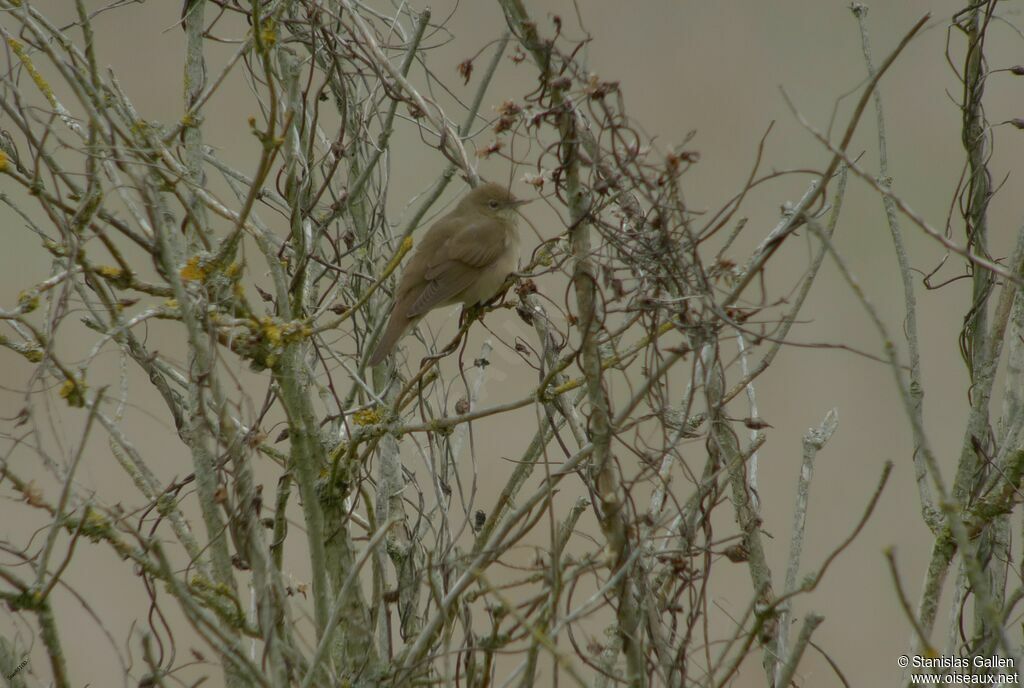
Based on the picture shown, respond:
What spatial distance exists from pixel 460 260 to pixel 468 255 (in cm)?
5

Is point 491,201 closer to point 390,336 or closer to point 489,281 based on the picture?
point 489,281

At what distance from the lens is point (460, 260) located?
4914mm

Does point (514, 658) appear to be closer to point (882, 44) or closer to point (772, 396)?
point (772, 396)

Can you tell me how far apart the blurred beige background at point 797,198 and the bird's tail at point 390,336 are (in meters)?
1.98

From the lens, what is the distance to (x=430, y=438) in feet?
9.51

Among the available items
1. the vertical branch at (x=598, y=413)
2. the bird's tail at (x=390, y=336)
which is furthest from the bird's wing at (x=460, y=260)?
the vertical branch at (x=598, y=413)

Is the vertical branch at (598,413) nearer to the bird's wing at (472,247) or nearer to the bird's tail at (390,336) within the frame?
the bird's tail at (390,336)

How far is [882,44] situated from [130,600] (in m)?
5.56

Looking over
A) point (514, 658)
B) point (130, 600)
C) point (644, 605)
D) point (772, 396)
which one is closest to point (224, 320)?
point (644, 605)

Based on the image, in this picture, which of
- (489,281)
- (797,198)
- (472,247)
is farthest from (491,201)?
(797,198)

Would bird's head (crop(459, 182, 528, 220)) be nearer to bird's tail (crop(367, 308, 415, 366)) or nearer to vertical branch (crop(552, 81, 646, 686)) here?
bird's tail (crop(367, 308, 415, 366))

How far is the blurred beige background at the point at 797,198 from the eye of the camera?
569 centimetres

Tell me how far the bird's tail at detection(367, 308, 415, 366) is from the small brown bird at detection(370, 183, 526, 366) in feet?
2.14

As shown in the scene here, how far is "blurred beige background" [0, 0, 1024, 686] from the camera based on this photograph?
5.69m
